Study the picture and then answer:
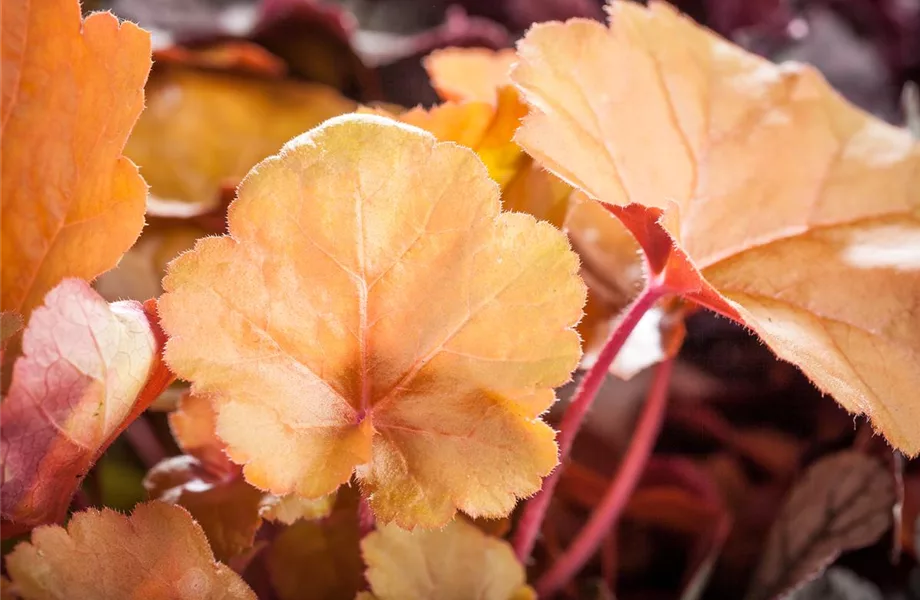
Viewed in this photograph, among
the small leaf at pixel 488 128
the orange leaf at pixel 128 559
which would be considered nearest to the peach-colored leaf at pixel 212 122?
the small leaf at pixel 488 128

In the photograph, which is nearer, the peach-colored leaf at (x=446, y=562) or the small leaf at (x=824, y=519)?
the peach-colored leaf at (x=446, y=562)

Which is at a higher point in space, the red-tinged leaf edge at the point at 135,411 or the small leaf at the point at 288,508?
the red-tinged leaf edge at the point at 135,411

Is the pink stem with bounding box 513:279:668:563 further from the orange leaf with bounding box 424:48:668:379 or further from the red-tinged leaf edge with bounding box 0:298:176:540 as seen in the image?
the red-tinged leaf edge with bounding box 0:298:176:540

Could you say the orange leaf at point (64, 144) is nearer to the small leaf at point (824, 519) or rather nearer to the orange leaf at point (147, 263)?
the orange leaf at point (147, 263)

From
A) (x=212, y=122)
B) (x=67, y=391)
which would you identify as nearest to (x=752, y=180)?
(x=67, y=391)

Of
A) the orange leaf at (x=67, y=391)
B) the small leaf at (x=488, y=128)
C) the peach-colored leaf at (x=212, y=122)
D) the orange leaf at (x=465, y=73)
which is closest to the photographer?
the orange leaf at (x=67, y=391)

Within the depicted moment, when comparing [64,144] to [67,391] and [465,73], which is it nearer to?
[67,391]
